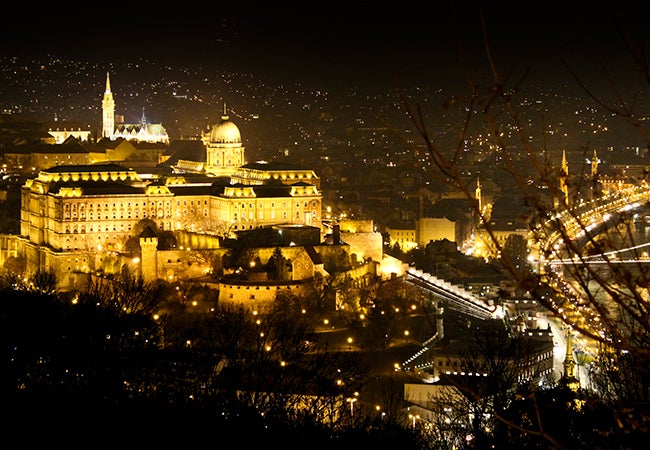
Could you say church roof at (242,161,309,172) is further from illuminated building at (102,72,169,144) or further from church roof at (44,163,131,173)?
illuminated building at (102,72,169,144)

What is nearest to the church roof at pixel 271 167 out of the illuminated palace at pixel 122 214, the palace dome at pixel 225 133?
the palace dome at pixel 225 133

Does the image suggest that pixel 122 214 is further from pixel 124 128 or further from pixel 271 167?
pixel 124 128

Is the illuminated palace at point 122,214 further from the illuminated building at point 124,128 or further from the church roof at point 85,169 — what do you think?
the illuminated building at point 124,128

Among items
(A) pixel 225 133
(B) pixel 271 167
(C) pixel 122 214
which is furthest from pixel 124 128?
(C) pixel 122 214

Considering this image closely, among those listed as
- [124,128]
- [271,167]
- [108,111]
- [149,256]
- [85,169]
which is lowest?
[149,256]

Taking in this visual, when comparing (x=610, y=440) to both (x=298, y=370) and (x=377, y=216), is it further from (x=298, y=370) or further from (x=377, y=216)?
(x=377, y=216)

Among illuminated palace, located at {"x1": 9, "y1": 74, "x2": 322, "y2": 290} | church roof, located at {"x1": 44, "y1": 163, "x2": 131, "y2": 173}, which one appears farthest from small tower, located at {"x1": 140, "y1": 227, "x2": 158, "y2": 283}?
church roof, located at {"x1": 44, "y1": 163, "x2": 131, "y2": 173}

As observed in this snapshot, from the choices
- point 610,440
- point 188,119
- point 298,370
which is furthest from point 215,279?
point 188,119
